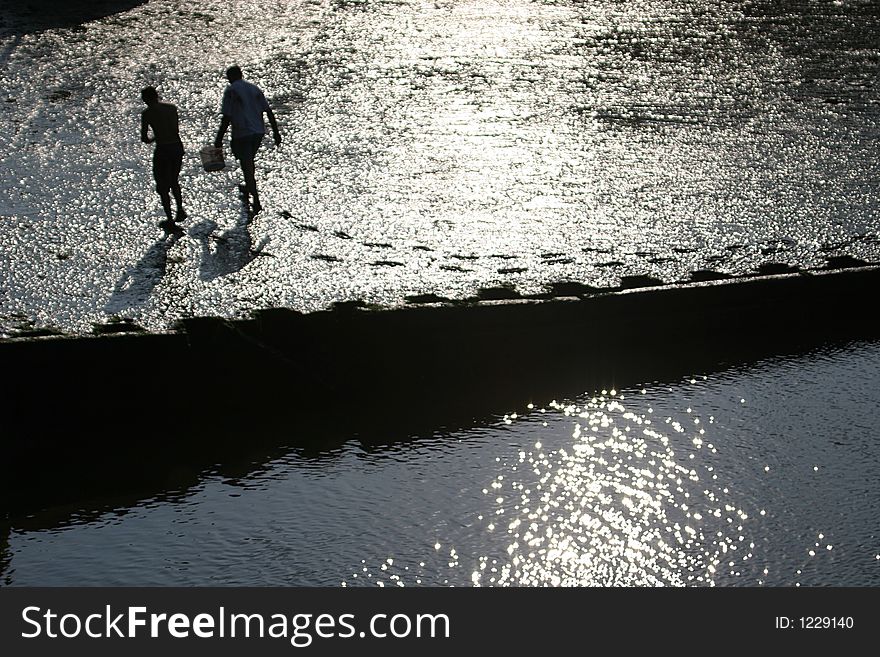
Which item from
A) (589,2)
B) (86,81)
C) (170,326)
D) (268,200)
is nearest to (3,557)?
(170,326)

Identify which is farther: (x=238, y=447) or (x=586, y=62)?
(x=586, y=62)

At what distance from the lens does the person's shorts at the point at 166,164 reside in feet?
31.9

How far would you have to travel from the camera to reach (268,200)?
1061cm

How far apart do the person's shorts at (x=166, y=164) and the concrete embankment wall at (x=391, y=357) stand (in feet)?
9.15

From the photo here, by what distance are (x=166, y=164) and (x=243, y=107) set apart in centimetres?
83

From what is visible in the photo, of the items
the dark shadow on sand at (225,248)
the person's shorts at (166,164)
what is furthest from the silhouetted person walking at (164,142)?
the dark shadow on sand at (225,248)

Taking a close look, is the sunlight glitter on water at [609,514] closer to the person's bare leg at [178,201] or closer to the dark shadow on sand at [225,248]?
the dark shadow on sand at [225,248]

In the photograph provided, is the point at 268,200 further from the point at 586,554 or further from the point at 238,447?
the point at 586,554

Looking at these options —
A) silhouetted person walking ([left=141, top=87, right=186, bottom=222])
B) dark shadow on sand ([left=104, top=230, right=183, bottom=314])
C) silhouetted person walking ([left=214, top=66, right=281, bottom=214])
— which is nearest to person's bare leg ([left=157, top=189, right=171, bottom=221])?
silhouetted person walking ([left=141, top=87, right=186, bottom=222])

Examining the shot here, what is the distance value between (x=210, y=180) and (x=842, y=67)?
9445 mm

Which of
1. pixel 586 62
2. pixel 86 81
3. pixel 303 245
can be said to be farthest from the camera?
pixel 586 62

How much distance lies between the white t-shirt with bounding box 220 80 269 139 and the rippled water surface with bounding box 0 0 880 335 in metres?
0.73

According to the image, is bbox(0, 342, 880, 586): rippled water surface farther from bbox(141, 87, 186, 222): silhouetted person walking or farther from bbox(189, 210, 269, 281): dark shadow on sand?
bbox(141, 87, 186, 222): silhouetted person walking
